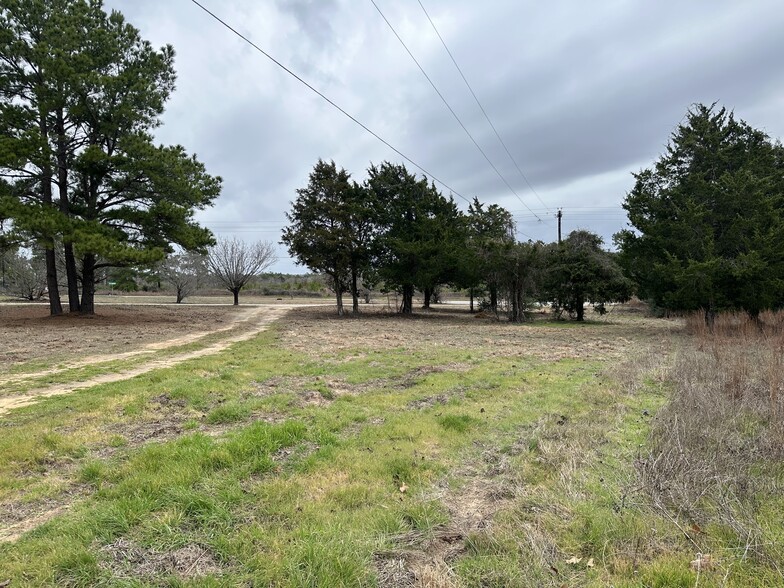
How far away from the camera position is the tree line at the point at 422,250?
24125mm

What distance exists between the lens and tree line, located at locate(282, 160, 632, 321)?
2412 centimetres

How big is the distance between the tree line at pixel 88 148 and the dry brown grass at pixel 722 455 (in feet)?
62.2

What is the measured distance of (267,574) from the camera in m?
2.41

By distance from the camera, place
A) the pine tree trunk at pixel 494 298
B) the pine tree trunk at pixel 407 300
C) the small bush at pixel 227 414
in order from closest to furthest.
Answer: the small bush at pixel 227 414
the pine tree trunk at pixel 494 298
the pine tree trunk at pixel 407 300

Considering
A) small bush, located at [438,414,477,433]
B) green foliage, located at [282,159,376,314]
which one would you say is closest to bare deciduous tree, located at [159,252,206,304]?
green foliage, located at [282,159,376,314]

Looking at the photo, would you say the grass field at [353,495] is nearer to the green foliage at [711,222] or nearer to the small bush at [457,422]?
the small bush at [457,422]

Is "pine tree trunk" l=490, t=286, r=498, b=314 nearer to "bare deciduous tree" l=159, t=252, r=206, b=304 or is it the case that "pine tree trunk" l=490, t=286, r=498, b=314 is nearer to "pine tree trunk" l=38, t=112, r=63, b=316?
"pine tree trunk" l=38, t=112, r=63, b=316

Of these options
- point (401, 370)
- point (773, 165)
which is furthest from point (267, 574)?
point (773, 165)

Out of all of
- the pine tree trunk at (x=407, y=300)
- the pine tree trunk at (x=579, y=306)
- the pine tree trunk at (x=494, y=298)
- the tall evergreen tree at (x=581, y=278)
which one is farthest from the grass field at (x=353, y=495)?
the pine tree trunk at (x=407, y=300)

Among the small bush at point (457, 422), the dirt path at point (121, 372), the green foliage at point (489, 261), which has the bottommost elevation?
the small bush at point (457, 422)

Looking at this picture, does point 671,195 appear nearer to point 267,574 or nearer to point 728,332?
point 728,332

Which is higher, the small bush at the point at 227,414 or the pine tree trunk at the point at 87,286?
the pine tree trunk at the point at 87,286

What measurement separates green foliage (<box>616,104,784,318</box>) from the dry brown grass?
37.5ft

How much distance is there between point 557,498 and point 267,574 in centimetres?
214
